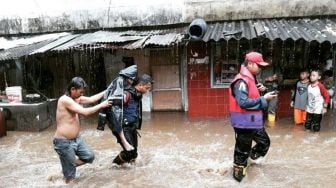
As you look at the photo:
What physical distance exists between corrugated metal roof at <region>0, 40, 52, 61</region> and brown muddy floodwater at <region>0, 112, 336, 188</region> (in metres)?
1.97

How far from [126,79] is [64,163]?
1.57 meters

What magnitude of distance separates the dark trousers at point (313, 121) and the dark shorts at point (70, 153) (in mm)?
5281

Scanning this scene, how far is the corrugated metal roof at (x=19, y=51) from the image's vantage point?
32.7 ft

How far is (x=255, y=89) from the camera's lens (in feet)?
18.3

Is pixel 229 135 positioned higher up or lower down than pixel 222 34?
lower down

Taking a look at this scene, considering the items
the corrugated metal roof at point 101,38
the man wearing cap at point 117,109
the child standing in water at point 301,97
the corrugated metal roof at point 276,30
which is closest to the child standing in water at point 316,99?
the child standing in water at point 301,97

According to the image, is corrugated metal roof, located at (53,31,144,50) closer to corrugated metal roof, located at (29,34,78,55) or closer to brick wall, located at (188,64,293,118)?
corrugated metal roof, located at (29,34,78,55)

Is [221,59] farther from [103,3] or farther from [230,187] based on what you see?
[230,187]

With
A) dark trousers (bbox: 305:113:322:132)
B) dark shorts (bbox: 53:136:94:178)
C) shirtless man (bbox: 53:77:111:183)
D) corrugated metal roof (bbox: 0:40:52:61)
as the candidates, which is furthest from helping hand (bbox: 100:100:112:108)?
dark trousers (bbox: 305:113:322:132)

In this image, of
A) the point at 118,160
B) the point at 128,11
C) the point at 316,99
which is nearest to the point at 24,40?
the point at 128,11

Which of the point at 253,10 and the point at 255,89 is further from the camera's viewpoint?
the point at 253,10

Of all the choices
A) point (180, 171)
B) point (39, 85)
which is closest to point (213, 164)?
point (180, 171)

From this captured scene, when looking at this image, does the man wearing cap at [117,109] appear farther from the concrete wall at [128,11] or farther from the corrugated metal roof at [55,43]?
the concrete wall at [128,11]

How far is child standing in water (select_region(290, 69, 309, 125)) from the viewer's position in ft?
29.9
